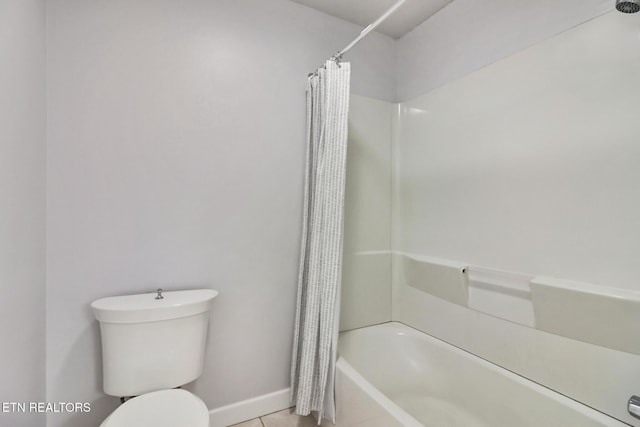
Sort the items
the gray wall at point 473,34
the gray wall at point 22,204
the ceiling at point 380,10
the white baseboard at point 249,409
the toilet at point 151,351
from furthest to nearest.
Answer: the ceiling at point 380,10 → the white baseboard at point 249,409 → the gray wall at point 473,34 → the toilet at point 151,351 → the gray wall at point 22,204

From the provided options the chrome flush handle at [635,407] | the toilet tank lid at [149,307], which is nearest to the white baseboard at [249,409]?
the toilet tank lid at [149,307]

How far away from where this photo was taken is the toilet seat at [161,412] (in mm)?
1090

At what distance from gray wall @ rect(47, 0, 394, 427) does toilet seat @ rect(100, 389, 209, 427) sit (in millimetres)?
405

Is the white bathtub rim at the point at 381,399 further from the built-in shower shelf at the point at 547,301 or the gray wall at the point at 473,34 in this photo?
the gray wall at the point at 473,34

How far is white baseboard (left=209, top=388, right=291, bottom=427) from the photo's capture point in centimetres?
166

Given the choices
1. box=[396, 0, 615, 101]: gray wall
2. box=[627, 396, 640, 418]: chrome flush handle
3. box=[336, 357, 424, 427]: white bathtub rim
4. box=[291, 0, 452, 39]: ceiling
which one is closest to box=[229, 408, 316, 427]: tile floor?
box=[336, 357, 424, 427]: white bathtub rim

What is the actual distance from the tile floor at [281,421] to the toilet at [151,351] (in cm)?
59

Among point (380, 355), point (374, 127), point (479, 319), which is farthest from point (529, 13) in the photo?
point (380, 355)

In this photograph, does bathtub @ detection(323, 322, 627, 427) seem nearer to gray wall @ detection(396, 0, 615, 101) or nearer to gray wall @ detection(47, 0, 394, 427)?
gray wall @ detection(47, 0, 394, 427)

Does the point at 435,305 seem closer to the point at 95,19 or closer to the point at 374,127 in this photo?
the point at 374,127

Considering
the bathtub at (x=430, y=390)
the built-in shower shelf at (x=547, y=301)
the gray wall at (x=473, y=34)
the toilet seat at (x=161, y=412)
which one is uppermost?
the gray wall at (x=473, y=34)

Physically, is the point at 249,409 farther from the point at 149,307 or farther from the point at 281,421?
the point at 149,307

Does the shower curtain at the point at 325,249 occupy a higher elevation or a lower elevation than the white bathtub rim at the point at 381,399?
higher

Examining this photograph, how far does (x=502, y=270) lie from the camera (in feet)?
5.00
